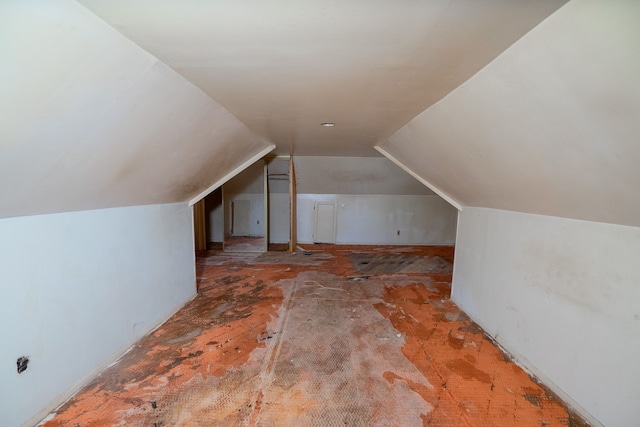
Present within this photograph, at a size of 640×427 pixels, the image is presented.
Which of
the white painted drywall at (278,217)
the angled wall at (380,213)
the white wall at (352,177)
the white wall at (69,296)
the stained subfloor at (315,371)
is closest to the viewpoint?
the white wall at (69,296)

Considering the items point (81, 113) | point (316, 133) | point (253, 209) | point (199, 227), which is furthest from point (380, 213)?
point (81, 113)

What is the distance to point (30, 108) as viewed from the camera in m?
0.99

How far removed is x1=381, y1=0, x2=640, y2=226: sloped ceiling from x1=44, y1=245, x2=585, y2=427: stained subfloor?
1250 millimetres

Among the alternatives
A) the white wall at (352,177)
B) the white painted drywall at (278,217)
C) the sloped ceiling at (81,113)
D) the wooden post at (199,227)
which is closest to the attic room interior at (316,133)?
the sloped ceiling at (81,113)

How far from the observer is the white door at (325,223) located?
627 cm

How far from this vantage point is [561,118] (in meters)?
1.18

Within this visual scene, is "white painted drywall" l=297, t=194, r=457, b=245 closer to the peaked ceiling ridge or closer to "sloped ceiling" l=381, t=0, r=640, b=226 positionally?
"sloped ceiling" l=381, t=0, r=640, b=226

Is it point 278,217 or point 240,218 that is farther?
point 240,218

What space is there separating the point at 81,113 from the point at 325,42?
1.10 metres

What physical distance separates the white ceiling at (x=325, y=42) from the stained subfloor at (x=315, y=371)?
189 centimetres

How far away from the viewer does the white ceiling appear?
3.04ft

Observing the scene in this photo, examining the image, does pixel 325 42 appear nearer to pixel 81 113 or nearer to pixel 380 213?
pixel 81 113

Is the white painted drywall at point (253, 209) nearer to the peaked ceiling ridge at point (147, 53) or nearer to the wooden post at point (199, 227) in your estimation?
the wooden post at point (199, 227)

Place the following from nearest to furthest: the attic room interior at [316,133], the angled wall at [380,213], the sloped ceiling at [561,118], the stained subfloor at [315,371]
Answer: the sloped ceiling at [561,118], the attic room interior at [316,133], the stained subfloor at [315,371], the angled wall at [380,213]
